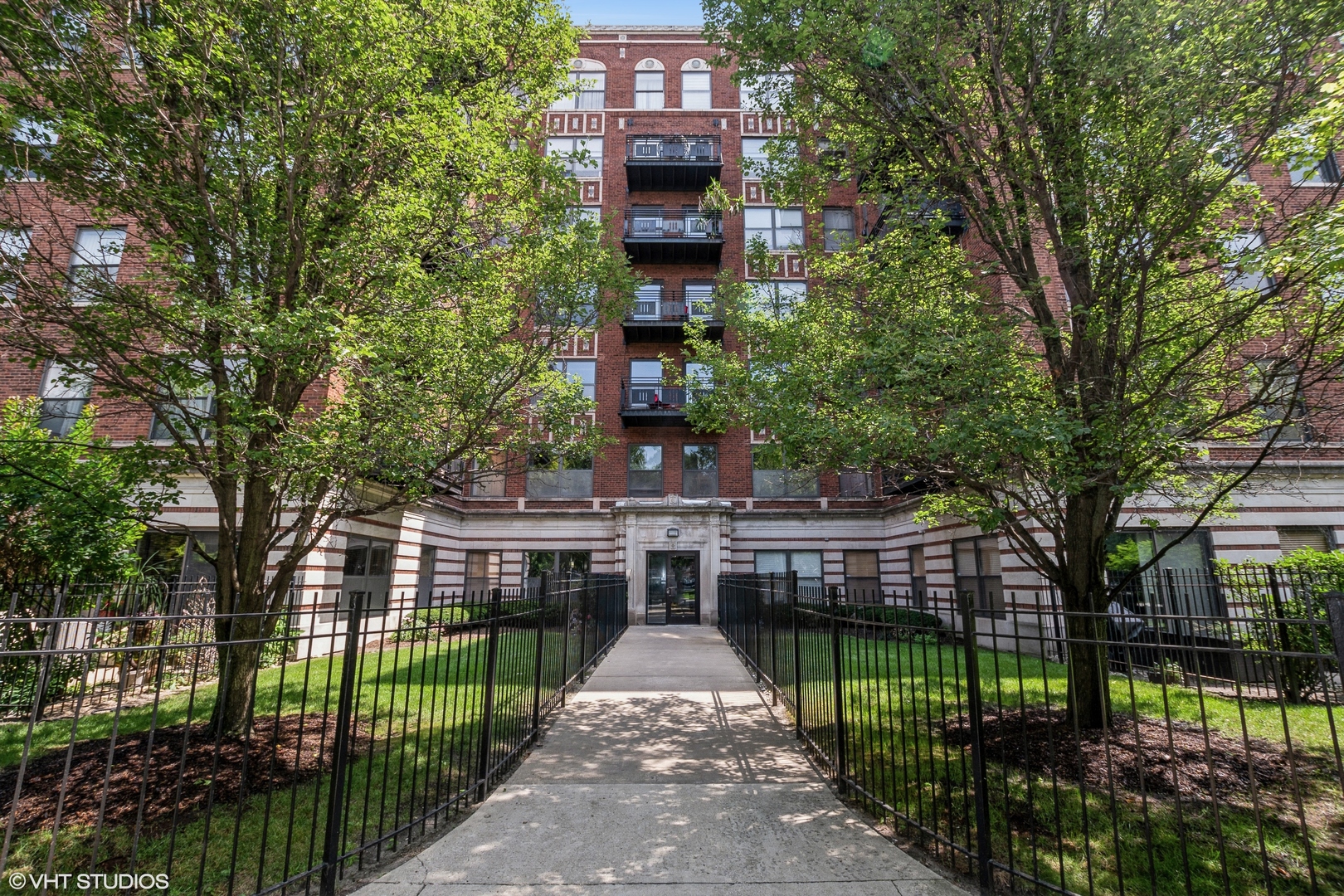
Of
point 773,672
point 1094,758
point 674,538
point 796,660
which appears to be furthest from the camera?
point 674,538

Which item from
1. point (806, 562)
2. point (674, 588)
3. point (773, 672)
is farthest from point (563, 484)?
point (773, 672)

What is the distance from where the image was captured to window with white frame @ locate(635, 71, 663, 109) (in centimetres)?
2777

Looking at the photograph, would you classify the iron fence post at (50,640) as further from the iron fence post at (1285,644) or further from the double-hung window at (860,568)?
the double-hung window at (860,568)

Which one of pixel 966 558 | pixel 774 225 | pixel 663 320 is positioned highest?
pixel 774 225

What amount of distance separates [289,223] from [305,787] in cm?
534

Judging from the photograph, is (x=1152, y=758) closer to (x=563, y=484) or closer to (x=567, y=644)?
(x=567, y=644)

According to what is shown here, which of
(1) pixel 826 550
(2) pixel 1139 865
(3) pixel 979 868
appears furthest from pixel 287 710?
(1) pixel 826 550

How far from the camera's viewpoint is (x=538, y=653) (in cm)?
707

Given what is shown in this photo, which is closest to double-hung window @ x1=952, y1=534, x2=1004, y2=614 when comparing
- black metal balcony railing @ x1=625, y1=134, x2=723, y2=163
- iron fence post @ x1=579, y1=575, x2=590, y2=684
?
iron fence post @ x1=579, y1=575, x2=590, y2=684

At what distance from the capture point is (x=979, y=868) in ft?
12.8

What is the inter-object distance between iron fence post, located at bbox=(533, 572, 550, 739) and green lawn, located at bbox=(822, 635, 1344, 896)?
9.98 feet

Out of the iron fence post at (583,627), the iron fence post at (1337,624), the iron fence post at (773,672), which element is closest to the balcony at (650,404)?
the iron fence post at (583,627)

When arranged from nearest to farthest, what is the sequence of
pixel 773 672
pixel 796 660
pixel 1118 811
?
pixel 1118 811 < pixel 796 660 < pixel 773 672

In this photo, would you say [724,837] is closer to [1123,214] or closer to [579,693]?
[579,693]
